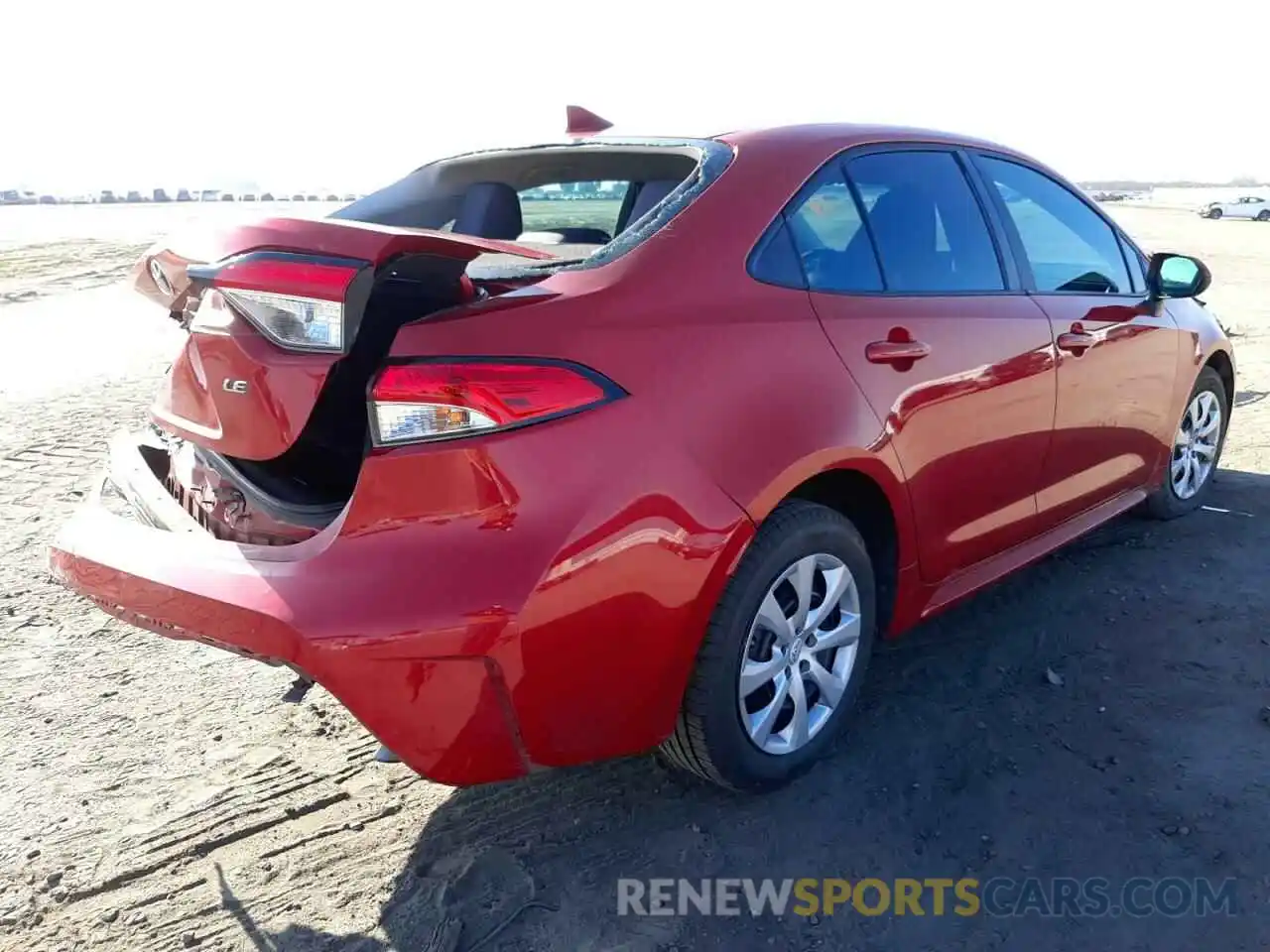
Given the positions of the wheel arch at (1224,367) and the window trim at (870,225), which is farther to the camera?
the wheel arch at (1224,367)

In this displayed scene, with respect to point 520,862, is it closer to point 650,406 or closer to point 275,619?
point 275,619

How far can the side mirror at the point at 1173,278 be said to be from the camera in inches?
157

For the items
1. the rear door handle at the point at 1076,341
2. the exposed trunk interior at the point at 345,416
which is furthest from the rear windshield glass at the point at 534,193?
the rear door handle at the point at 1076,341

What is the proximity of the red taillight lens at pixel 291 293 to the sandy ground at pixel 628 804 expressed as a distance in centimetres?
128

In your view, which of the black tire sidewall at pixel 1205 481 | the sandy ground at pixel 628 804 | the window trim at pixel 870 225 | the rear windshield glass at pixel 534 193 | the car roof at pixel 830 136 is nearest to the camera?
the sandy ground at pixel 628 804

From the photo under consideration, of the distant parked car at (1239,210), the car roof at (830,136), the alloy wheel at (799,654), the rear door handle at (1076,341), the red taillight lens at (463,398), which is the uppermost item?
the car roof at (830,136)

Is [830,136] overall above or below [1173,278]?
above

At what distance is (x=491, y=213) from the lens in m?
3.23

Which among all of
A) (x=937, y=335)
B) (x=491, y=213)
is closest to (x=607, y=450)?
(x=937, y=335)

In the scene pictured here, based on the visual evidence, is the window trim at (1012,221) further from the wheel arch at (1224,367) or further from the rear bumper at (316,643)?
the rear bumper at (316,643)

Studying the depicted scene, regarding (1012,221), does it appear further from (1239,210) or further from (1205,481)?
(1239,210)

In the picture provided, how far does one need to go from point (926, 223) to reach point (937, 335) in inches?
17.0

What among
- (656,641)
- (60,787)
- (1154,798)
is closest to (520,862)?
(656,641)

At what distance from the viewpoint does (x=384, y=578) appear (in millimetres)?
1950
